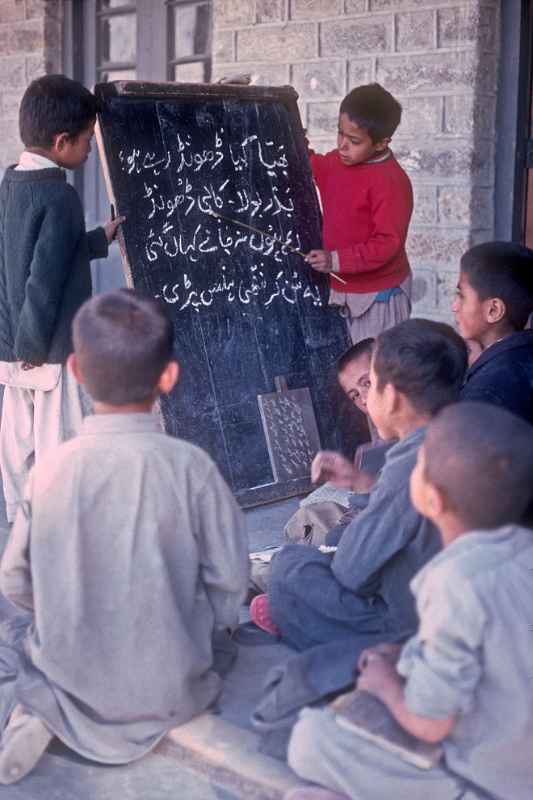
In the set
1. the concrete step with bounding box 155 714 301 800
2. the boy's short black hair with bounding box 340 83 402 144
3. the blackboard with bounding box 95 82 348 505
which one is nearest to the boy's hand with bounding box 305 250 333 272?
the blackboard with bounding box 95 82 348 505

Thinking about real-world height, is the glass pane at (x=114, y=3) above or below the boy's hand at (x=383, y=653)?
above

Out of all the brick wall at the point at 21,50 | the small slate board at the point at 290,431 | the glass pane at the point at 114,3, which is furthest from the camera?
the brick wall at the point at 21,50

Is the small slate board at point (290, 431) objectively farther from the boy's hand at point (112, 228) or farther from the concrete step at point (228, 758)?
the concrete step at point (228, 758)

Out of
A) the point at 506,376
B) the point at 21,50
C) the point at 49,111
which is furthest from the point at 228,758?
the point at 21,50

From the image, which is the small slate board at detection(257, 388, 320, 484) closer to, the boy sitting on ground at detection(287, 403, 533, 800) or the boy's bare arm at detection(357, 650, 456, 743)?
the boy's bare arm at detection(357, 650, 456, 743)

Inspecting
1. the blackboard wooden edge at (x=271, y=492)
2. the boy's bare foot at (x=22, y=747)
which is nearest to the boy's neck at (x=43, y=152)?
the blackboard wooden edge at (x=271, y=492)

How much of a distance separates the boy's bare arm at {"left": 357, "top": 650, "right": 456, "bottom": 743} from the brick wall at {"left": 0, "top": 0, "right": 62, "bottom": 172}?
6291 millimetres

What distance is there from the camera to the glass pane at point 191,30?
7484mm

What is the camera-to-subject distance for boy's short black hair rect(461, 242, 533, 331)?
12.6ft

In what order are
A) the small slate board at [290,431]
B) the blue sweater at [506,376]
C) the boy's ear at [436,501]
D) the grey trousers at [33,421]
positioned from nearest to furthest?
the boy's ear at [436,501] → the blue sweater at [506,376] → the grey trousers at [33,421] → the small slate board at [290,431]

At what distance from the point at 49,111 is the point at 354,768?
103 inches

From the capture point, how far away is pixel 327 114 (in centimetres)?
640

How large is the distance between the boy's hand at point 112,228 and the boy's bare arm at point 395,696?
2.39 metres

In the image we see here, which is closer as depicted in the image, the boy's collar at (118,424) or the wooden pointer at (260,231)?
the boy's collar at (118,424)
